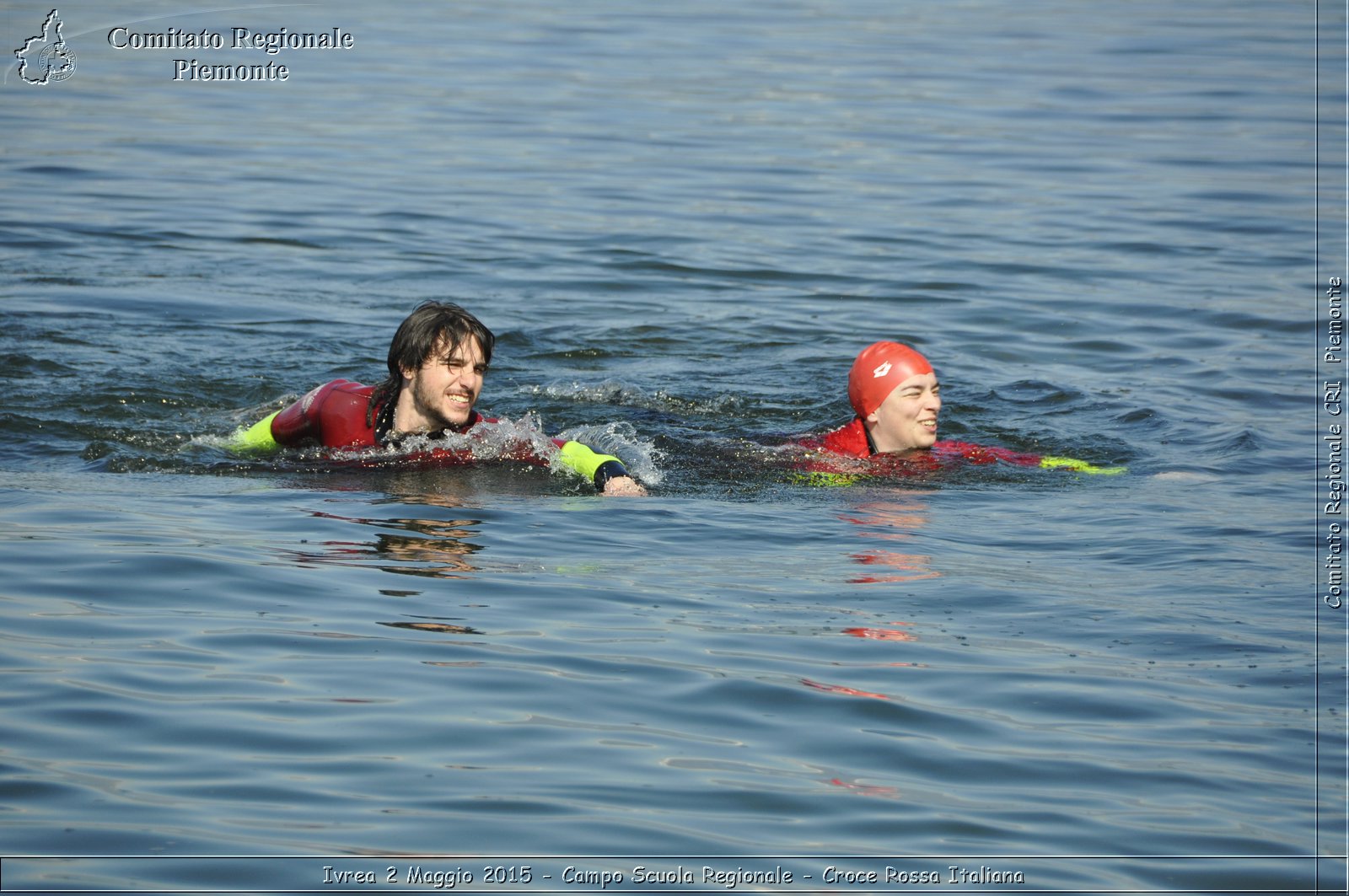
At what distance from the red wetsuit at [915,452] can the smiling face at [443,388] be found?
2.06 m

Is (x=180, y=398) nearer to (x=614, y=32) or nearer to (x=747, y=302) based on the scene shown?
(x=747, y=302)

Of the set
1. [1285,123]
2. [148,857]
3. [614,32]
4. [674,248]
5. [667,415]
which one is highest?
[614,32]

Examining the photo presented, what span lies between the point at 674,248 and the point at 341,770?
11.4 metres

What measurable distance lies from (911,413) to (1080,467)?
1.03 m

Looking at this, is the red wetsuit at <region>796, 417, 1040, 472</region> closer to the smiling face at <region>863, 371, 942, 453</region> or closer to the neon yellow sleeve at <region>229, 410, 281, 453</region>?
the smiling face at <region>863, 371, 942, 453</region>

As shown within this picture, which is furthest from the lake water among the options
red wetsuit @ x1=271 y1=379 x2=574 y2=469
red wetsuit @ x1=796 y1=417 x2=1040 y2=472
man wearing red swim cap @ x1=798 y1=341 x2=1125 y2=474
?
man wearing red swim cap @ x1=798 y1=341 x2=1125 y2=474

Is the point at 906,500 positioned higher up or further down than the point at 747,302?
further down

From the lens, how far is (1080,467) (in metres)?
9.35

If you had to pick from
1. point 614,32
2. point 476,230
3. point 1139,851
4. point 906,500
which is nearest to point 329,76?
point 614,32

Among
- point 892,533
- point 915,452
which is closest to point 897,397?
point 915,452

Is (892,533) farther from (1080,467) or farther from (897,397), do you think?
(1080,467)

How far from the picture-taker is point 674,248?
15859 mm

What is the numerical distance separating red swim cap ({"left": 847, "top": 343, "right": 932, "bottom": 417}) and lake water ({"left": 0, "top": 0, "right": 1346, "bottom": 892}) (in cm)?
58

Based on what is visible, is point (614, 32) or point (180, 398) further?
point (614, 32)
